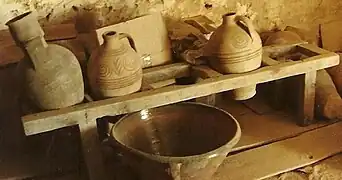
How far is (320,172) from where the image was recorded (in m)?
1.60

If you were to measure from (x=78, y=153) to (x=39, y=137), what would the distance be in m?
0.16

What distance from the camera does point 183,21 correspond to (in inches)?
79.5

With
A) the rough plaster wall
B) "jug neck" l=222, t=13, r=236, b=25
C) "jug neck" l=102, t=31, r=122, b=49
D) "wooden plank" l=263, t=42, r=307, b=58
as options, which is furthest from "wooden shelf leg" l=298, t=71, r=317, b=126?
"jug neck" l=102, t=31, r=122, b=49

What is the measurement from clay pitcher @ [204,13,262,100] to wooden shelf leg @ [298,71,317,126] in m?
0.21

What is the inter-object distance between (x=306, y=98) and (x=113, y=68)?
2.20ft

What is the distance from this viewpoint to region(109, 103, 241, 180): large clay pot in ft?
4.65

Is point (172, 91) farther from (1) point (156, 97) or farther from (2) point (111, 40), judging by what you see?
(2) point (111, 40)

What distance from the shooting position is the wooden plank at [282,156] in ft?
5.23

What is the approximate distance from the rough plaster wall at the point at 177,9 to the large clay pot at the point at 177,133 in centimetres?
42

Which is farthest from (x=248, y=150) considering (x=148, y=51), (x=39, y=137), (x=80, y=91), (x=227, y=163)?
(x=39, y=137)

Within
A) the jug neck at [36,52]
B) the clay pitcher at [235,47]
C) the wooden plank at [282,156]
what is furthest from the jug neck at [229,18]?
the jug neck at [36,52]

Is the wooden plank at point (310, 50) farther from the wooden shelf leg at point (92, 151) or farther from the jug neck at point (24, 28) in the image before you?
the jug neck at point (24, 28)

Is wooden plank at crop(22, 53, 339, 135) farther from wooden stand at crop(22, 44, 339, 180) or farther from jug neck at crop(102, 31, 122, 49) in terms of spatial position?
jug neck at crop(102, 31, 122, 49)

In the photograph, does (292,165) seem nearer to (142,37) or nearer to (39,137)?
(142,37)
